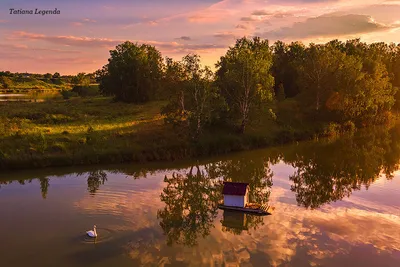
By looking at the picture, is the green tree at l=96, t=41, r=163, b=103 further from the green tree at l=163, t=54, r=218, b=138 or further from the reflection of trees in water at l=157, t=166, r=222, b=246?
the reflection of trees in water at l=157, t=166, r=222, b=246

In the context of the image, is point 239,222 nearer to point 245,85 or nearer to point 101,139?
point 101,139

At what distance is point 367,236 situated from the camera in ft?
78.5

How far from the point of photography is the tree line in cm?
5031

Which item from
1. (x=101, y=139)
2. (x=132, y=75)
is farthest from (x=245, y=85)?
(x=132, y=75)

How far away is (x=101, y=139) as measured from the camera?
4516 centimetres

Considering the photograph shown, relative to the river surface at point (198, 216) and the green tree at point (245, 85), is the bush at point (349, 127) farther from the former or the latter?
the river surface at point (198, 216)

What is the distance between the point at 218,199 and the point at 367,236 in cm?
1226

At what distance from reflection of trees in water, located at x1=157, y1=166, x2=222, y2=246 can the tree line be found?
13.8m

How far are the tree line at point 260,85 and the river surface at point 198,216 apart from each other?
12074 millimetres

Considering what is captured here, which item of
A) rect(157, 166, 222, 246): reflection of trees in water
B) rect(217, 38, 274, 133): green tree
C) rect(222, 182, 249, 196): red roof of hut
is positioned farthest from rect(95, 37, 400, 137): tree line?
rect(222, 182, 249, 196): red roof of hut

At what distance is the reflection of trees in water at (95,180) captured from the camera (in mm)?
33056

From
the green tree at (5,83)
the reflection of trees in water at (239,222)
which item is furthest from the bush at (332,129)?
the green tree at (5,83)

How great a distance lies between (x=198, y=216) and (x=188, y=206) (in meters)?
2.32

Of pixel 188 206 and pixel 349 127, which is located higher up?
pixel 349 127
